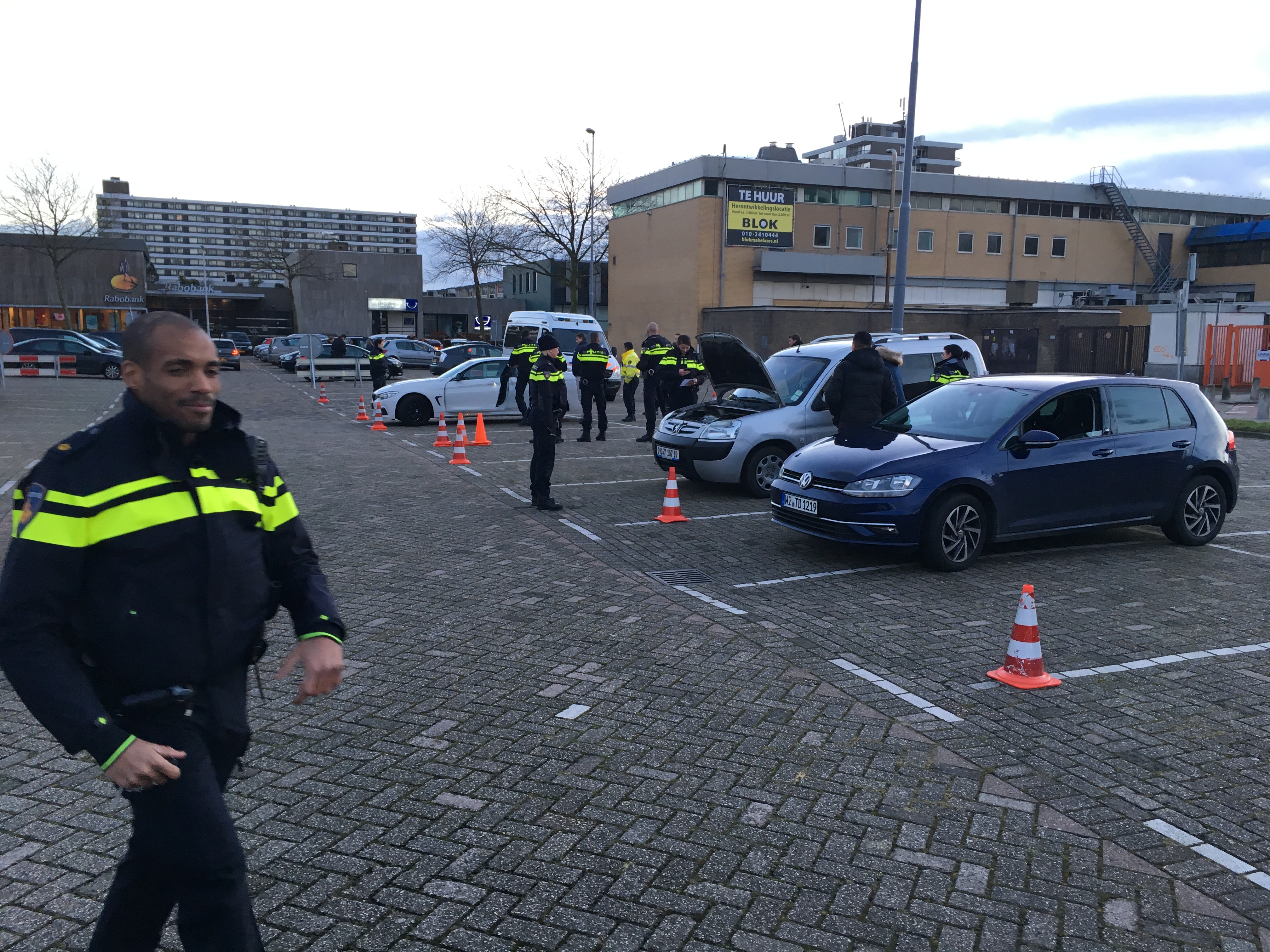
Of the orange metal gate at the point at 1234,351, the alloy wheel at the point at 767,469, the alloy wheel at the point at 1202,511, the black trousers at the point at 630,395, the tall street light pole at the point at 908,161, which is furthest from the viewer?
the orange metal gate at the point at 1234,351

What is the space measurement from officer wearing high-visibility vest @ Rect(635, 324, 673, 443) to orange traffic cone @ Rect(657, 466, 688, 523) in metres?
5.59

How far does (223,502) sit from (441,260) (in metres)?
68.0

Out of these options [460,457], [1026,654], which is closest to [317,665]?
[1026,654]

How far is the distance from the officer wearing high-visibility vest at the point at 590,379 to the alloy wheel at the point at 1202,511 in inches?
395

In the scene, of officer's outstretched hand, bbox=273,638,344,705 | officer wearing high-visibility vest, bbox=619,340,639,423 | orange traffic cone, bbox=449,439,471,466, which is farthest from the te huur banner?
officer's outstretched hand, bbox=273,638,344,705

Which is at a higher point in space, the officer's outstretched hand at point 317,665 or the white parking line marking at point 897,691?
the officer's outstretched hand at point 317,665

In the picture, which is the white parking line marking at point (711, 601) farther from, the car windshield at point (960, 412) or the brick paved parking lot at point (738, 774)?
the car windshield at point (960, 412)

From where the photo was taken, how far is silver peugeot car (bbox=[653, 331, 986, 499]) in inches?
446

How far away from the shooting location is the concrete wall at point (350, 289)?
74688 mm

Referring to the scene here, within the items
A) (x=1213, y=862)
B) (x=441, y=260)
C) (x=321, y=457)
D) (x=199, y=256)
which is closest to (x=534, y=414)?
(x=321, y=457)

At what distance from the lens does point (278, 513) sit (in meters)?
2.57

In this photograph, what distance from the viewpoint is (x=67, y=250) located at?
5975 centimetres

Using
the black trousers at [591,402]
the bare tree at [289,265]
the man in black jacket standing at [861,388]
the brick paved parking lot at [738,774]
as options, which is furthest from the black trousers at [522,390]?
the bare tree at [289,265]

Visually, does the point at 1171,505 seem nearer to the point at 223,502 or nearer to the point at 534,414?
the point at 534,414
